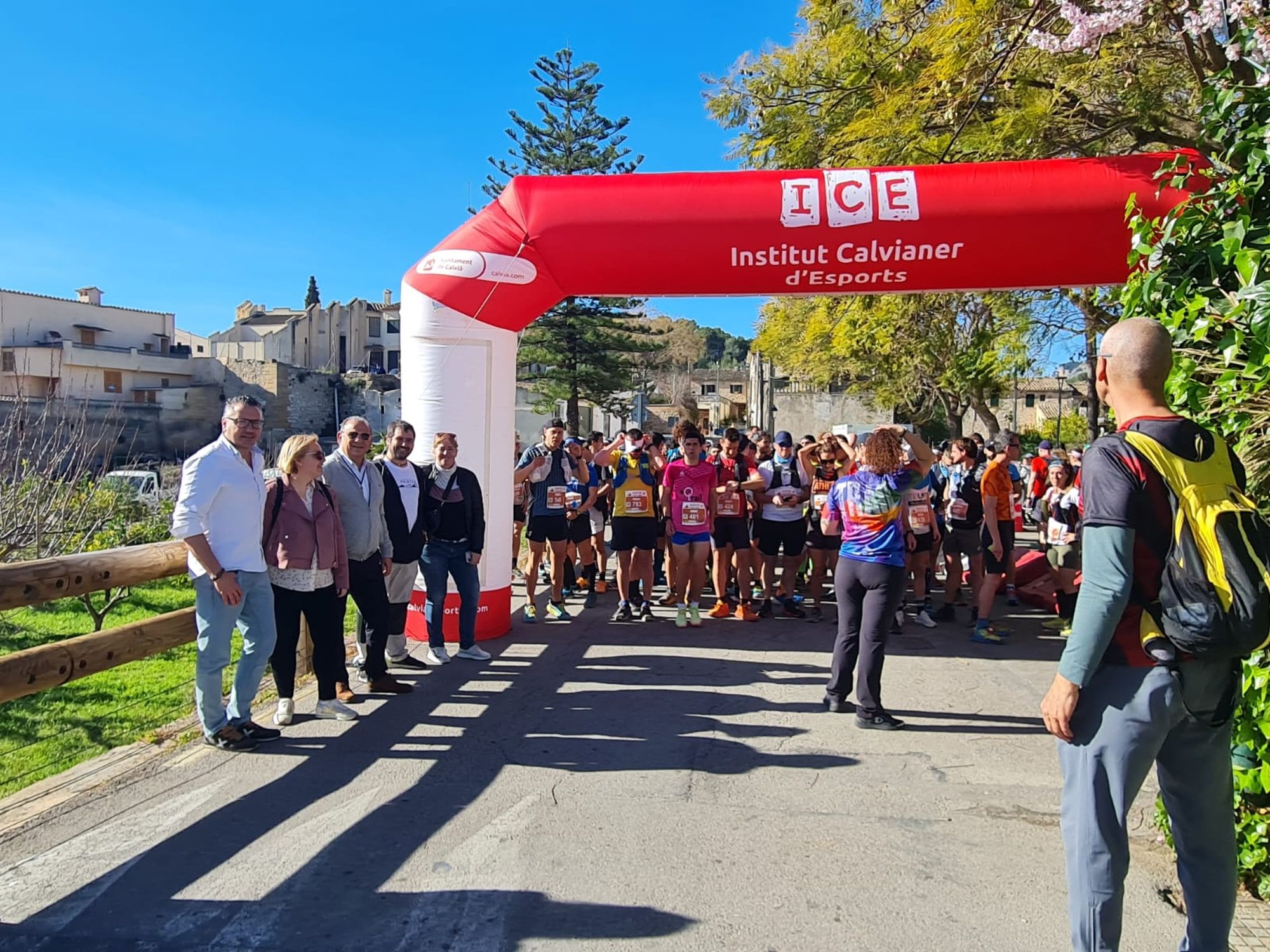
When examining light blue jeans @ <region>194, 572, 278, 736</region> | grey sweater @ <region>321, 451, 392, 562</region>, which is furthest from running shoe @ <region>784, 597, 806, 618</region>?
light blue jeans @ <region>194, 572, 278, 736</region>

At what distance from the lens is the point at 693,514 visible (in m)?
8.13

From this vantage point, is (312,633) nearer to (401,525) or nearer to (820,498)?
(401,525)

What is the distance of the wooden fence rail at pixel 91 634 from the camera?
4.03 m

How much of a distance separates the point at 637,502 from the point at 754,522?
1257 millimetres

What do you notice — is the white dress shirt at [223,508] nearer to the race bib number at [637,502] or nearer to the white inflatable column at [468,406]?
the white inflatable column at [468,406]

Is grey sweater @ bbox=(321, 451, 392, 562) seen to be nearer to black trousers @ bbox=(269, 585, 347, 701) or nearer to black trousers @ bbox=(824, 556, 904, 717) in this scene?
black trousers @ bbox=(269, 585, 347, 701)

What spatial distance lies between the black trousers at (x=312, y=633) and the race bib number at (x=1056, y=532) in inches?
250

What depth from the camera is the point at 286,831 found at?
12.3 feet

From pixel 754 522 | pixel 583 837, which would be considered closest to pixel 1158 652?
pixel 583 837

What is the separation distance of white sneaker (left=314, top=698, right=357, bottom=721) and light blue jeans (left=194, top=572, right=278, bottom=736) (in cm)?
50

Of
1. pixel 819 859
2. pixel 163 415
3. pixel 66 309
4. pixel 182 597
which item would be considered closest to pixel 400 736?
pixel 819 859

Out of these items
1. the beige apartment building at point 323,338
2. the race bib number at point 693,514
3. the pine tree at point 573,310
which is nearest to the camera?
the race bib number at point 693,514

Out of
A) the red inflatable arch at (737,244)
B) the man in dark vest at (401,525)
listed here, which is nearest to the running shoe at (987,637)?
the red inflatable arch at (737,244)

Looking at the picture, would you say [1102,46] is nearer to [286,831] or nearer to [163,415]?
[286,831]
